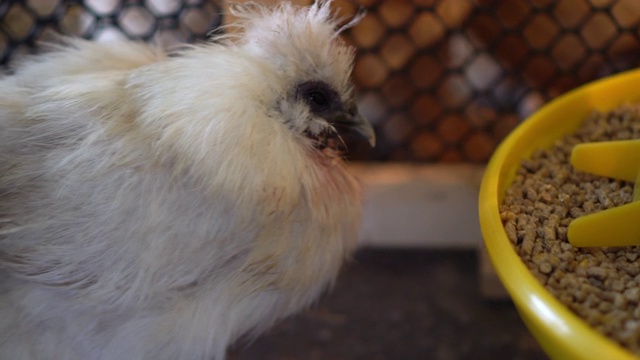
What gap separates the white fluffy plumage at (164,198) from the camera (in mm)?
723

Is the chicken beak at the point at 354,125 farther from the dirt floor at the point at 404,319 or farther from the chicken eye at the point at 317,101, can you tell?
the dirt floor at the point at 404,319

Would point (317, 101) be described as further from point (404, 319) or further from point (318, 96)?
point (404, 319)

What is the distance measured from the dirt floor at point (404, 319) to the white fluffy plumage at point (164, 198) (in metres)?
0.32

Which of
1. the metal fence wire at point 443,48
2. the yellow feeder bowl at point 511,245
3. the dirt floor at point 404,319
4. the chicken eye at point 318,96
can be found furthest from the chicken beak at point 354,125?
the dirt floor at point 404,319

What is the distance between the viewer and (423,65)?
125 cm

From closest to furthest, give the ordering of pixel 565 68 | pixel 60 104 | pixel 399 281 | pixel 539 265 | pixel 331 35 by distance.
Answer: pixel 539 265, pixel 60 104, pixel 331 35, pixel 565 68, pixel 399 281

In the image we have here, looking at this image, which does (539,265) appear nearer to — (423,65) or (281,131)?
(281,131)

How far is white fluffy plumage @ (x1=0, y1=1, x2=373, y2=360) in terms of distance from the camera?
0.72 meters

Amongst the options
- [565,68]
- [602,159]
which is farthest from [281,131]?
[565,68]

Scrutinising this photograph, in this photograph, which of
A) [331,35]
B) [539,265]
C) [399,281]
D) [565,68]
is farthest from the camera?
[399,281]

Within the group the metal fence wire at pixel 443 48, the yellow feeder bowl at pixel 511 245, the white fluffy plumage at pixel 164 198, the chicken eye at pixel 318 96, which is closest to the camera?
the yellow feeder bowl at pixel 511 245

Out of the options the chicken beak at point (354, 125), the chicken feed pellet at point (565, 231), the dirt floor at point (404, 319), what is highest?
the chicken beak at point (354, 125)

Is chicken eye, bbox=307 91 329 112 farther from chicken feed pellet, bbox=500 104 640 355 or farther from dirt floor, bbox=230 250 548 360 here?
dirt floor, bbox=230 250 548 360

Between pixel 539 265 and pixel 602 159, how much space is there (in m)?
0.20
